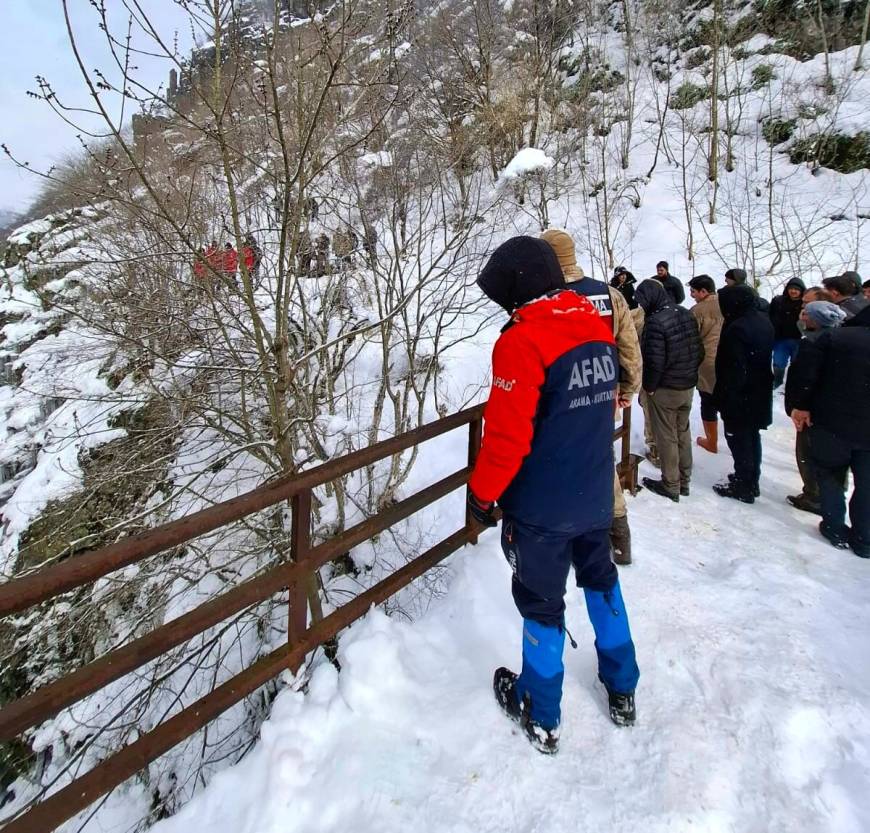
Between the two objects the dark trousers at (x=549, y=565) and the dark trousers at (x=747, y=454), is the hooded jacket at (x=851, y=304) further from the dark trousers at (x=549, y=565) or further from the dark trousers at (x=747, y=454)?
the dark trousers at (x=549, y=565)

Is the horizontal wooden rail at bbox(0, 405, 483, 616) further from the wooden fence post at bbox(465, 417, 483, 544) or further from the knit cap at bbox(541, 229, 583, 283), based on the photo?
the knit cap at bbox(541, 229, 583, 283)

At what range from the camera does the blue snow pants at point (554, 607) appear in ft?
6.63

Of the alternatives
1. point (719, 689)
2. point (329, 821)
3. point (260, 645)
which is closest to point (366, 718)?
point (329, 821)

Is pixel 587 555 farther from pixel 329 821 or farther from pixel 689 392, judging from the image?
pixel 689 392

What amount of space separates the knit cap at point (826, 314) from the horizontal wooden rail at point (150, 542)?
389cm

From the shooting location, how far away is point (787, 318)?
21.7ft

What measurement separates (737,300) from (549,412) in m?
3.80

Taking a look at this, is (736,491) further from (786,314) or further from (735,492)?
(786,314)

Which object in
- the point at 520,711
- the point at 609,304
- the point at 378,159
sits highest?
the point at 378,159

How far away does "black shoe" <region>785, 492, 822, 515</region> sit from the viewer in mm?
4453

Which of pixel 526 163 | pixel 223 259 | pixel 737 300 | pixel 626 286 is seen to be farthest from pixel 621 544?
pixel 526 163

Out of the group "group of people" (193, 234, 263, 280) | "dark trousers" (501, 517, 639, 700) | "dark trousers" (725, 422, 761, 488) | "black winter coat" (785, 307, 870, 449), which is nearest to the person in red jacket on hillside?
"group of people" (193, 234, 263, 280)

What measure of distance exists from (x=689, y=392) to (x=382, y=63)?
12.3ft

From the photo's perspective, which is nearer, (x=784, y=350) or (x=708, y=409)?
(x=708, y=409)
